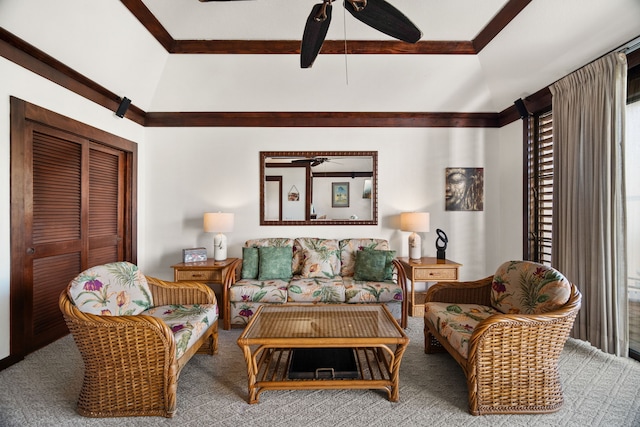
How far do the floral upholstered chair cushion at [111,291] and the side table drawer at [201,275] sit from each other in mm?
896

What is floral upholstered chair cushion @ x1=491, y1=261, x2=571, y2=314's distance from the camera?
2.05 m

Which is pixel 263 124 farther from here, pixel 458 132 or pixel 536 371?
pixel 536 371

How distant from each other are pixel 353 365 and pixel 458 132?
11.5 ft

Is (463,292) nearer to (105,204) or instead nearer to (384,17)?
(384,17)

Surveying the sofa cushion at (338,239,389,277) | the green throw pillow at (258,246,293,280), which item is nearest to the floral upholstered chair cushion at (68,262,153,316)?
the green throw pillow at (258,246,293,280)

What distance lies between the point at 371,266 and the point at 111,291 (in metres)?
2.54

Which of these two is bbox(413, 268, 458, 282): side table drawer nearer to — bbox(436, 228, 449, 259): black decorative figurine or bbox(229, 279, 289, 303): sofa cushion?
bbox(436, 228, 449, 259): black decorative figurine

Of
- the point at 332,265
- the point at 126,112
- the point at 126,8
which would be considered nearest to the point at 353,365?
the point at 332,265

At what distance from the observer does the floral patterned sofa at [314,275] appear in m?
3.28

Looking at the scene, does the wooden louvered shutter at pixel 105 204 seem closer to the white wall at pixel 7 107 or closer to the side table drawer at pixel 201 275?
the white wall at pixel 7 107

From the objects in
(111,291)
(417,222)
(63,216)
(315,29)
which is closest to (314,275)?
(417,222)

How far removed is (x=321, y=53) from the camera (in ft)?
11.6

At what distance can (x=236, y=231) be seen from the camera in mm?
4266

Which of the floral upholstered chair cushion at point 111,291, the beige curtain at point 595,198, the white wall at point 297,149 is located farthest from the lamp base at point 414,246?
the floral upholstered chair cushion at point 111,291
